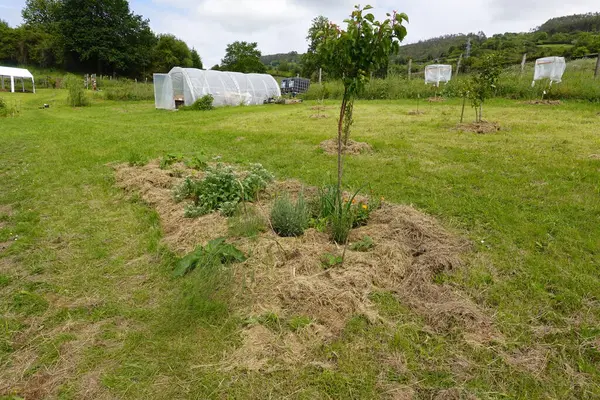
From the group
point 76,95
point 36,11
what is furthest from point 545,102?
point 36,11

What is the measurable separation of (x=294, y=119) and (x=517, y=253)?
10130mm

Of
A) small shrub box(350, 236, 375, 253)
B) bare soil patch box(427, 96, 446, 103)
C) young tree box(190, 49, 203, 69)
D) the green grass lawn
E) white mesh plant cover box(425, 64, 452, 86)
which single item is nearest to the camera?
the green grass lawn

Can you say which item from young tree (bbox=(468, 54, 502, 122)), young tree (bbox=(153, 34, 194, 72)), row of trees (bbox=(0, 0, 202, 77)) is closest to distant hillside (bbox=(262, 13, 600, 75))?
young tree (bbox=(468, 54, 502, 122))

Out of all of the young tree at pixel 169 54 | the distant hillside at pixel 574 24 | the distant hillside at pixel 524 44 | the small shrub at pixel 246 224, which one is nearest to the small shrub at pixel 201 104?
the distant hillside at pixel 524 44

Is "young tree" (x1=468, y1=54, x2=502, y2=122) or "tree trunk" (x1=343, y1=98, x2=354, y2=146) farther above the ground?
"young tree" (x1=468, y1=54, x2=502, y2=122)

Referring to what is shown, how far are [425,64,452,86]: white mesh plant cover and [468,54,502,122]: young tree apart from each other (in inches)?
412

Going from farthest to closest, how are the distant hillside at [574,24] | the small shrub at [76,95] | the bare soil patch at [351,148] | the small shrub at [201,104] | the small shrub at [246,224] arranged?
the distant hillside at [574,24] < the small shrub at [76,95] < the small shrub at [201,104] < the bare soil patch at [351,148] < the small shrub at [246,224]

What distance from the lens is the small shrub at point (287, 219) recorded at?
11.2ft

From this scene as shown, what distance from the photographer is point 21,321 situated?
2.40 metres

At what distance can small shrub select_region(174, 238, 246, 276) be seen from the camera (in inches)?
112

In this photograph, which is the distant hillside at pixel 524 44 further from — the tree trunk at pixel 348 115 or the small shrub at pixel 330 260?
the small shrub at pixel 330 260

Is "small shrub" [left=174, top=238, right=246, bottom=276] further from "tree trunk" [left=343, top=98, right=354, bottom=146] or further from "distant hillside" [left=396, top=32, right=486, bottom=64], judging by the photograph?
"distant hillside" [left=396, top=32, right=486, bottom=64]

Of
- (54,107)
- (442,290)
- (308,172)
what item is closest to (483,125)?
(308,172)

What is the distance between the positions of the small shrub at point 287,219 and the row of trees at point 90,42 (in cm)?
4707
